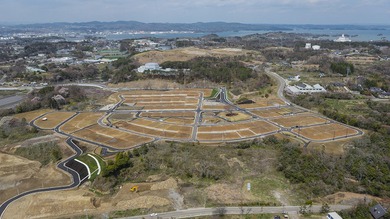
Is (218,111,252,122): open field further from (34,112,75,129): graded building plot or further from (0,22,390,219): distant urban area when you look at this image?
(34,112,75,129): graded building plot

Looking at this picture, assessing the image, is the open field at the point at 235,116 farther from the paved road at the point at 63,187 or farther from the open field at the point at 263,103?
the paved road at the point at 63,187

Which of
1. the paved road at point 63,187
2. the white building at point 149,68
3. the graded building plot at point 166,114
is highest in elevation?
the white building at point 149,68

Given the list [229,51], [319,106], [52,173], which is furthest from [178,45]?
[52,173]

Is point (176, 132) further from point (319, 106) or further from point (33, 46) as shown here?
point (33, 46)

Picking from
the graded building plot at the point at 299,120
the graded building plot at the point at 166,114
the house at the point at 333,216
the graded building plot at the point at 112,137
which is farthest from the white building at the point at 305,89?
the house at the point at 333,216

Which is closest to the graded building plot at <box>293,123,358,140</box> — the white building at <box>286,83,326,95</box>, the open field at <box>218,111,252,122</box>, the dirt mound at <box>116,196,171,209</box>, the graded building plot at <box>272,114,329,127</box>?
the graded building plot at <box>272,114,329,127</box>

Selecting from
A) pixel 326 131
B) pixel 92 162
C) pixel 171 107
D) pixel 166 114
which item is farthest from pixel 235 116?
pixel 92 162

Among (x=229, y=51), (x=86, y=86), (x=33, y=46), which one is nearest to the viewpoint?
(x=86, y=86)
